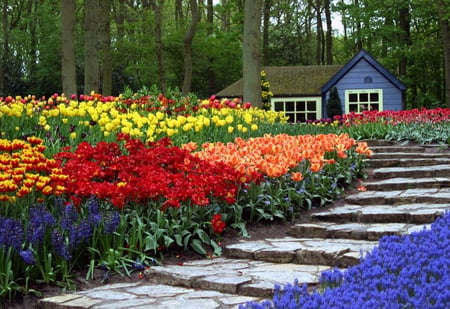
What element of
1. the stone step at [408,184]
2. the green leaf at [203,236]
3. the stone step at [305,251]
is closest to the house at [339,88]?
the stone step at [408,184]

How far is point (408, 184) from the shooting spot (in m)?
8.01

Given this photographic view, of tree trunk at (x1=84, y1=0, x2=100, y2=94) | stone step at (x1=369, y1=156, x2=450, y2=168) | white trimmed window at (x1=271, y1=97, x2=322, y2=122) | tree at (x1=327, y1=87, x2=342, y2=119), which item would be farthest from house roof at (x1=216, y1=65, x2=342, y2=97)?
stone step at (x1=369, y1=156, x2=450, y2=168)

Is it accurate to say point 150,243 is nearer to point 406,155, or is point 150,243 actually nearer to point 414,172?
point 414,172

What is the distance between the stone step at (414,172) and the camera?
28.3 feet

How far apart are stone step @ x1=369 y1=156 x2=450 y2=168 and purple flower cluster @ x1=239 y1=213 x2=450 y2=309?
592 cm

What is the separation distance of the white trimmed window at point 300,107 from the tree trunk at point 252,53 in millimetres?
12366

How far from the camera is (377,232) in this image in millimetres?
5605

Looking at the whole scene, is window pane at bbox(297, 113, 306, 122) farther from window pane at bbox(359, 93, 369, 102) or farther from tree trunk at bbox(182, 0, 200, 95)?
tree trunk at bbox(182, 0, 200, 95)

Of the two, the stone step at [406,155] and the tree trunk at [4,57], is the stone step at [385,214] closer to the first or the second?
the stone step at [406,155]

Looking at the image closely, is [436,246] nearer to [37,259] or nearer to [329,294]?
[329,294]

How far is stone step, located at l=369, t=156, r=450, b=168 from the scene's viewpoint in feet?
31.4

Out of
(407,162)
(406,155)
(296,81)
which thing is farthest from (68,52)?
(296,81)

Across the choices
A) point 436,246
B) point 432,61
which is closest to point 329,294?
point 436,246

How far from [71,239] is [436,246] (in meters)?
2.64
